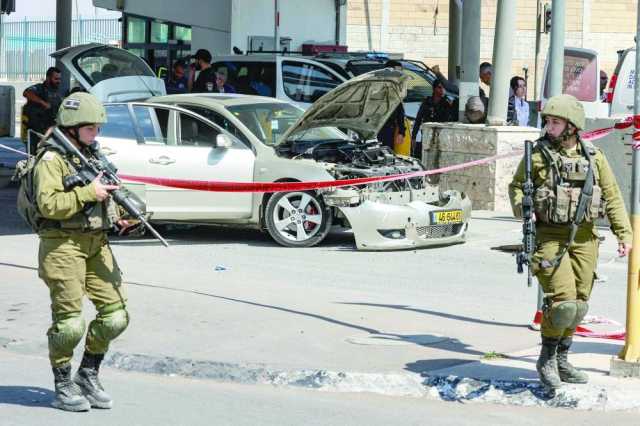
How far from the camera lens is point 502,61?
16.5 meters

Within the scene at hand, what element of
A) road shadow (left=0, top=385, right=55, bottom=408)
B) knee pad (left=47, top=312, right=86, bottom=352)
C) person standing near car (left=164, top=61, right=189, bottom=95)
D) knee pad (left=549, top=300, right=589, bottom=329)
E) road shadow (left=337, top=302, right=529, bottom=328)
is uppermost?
person standing near car (left=164, top=61, right=189, bottom=95)

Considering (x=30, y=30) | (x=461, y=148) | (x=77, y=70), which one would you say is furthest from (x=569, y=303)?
(x=30, y=30)

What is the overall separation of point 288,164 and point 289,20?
46.8ft

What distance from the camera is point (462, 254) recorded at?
13273 mm

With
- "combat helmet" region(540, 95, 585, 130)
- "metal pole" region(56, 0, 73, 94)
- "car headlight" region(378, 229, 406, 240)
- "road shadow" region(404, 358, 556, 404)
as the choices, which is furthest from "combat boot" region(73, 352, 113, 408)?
"metal pole" region(56, 0, 73, 94)

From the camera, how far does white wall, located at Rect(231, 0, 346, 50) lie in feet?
86.7

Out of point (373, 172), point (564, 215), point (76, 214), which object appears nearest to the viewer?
point (76, 214)

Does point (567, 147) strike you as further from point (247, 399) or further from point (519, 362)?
point (247, 399)

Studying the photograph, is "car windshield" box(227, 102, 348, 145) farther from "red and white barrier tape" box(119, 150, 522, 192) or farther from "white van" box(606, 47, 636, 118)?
"white van" box(606, 47, 636, 118)

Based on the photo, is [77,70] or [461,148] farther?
[77,70]

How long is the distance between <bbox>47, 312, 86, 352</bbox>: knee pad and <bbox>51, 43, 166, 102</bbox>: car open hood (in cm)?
1046

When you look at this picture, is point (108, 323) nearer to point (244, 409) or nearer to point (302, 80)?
point (244, 409)

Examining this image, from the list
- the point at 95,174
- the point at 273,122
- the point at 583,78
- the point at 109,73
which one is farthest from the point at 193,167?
the point at 583,78

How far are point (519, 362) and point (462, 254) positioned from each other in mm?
5054
